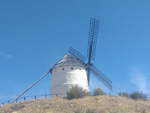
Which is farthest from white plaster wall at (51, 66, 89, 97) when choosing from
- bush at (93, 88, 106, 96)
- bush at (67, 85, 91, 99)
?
bush at (67, 85, 91, 99)

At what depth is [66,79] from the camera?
32281 mm

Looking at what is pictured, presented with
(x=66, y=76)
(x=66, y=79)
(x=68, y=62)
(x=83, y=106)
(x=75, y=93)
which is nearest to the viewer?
Answer: (x=83, y=106)

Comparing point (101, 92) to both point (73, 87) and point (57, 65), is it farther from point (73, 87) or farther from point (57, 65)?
point (57, 65)

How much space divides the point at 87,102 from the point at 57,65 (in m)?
9.68

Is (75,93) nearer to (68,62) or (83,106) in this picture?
(83,106)

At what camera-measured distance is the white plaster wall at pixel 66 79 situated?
105ft

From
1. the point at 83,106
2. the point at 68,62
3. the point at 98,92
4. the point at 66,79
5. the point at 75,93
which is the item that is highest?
the point at 68,62

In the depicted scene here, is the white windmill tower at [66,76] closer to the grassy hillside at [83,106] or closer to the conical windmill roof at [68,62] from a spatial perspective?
the conical windmill roof at [68,62]

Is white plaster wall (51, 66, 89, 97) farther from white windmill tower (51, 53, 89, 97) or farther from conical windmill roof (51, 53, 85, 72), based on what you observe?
conical windmill roof (51, 53, 85, 72)

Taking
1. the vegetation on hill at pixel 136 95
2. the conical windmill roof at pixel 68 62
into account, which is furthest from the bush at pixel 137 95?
the conical windmill roof at pixel 68 62

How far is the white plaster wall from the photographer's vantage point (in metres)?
32.0

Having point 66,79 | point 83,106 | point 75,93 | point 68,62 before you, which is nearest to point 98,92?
point 66,79

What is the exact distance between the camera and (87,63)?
35.8 meters

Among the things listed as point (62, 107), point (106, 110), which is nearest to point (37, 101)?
point (62, 107)
